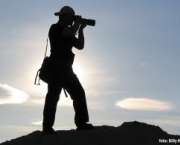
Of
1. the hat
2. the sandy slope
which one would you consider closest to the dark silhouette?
the hat

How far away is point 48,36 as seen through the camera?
1187cm

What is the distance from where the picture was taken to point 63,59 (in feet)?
38.0

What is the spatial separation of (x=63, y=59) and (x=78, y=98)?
1098 millimetres

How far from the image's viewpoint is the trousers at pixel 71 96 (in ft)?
37.7

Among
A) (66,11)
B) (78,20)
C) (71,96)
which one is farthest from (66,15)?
(71,96)

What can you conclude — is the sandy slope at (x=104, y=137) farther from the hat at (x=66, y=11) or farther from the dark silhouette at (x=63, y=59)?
the hat at (x=66, y=11)

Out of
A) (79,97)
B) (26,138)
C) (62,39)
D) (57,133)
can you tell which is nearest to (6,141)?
(26,138)

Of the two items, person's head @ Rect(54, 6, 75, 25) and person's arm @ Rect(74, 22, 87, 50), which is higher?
person's head @ Rect(54, 6, 75, 25)

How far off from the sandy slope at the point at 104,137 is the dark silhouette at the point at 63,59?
0.38 metres

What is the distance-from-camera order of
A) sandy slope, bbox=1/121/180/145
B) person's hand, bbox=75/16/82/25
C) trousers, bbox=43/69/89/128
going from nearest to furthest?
sandy slope, bbox=1/121/180/145 < person's hand, bbox=75/16/82/25 < trousers, bbox=43/69/89/128

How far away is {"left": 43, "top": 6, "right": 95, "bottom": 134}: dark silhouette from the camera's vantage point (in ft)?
37.6

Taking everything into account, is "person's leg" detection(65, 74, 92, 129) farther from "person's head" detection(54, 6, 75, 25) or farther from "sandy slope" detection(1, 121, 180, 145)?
"person's head" detection(54, 6, 75, 25)

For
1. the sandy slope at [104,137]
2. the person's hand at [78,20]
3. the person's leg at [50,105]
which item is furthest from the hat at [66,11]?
the sandy slope at [104,137]

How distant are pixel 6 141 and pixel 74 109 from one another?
2.32m
